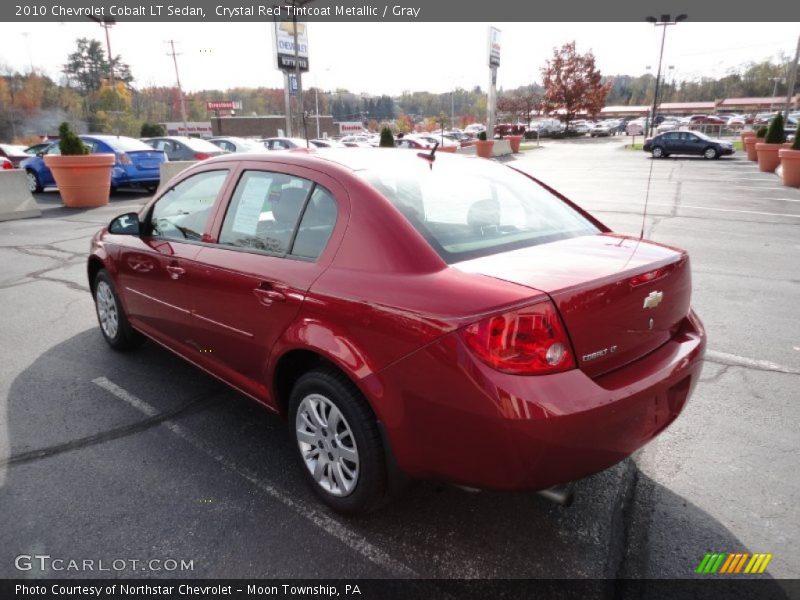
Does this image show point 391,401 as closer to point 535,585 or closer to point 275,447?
point 535,585

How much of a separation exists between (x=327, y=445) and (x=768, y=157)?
79.2ft

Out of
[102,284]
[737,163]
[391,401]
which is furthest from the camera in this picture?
[737,163]

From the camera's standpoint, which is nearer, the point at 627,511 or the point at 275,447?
the point at 627,511

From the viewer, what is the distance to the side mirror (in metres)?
3.98

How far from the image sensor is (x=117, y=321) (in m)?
4.52

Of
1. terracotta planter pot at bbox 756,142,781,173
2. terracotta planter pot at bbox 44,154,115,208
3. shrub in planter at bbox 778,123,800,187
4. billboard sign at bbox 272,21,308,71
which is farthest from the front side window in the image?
billboard sign at bbox 272,21,308,71

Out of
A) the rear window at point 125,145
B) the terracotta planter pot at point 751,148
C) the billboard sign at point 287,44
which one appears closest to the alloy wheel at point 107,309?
the rear window at point 125,145

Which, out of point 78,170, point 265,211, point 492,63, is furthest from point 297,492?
point 492,63

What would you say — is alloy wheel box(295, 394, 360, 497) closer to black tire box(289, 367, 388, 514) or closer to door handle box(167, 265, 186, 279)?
black tire box(289, 367, 388, 514)

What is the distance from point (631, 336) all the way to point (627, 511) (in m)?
0.93

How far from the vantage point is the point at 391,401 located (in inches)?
87.7

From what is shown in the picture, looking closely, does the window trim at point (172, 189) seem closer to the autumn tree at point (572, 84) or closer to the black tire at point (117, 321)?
the black tire at point (117, 321)

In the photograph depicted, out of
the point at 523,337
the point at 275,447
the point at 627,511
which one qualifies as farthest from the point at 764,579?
the point at 275,447

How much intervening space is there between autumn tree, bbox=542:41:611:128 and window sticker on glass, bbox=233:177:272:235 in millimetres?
68459
